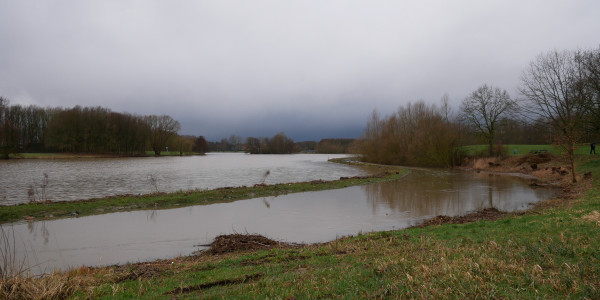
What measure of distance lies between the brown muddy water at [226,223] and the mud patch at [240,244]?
0.88m

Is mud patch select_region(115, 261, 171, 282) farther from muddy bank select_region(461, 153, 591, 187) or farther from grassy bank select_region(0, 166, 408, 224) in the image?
muddy bank select_region(461, 153, 591, 187)

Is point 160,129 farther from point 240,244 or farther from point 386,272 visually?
point 386,272

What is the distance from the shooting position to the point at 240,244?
9055 mm

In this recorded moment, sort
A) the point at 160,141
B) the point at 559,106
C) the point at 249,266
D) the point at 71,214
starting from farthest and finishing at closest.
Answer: the point at 160,141 < the point at 559,106 < the point at 71,214 < the point at 249,266

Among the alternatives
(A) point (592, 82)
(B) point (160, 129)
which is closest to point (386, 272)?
(A) point (592, 82)

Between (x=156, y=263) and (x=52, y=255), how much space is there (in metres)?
3.57

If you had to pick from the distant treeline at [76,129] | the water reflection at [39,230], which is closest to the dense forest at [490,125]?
the water reflection at [39,230]

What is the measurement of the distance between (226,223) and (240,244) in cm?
406

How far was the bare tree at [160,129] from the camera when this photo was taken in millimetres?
98188

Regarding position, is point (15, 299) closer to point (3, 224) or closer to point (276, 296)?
point (276, 296)

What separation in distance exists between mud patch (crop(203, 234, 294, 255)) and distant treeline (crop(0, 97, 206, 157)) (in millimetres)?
77787

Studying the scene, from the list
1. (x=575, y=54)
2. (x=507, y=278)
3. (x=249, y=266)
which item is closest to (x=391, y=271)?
(x=507, y=278)

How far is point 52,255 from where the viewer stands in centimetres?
871

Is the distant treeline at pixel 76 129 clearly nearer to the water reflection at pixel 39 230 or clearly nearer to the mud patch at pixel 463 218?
the water reflection at pixel 39 230
